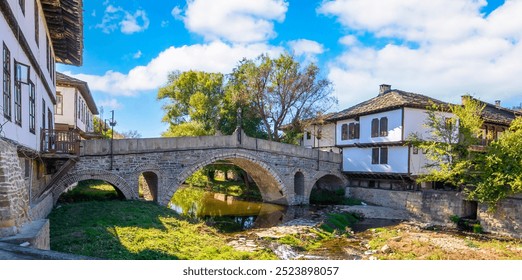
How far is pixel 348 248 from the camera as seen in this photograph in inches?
513

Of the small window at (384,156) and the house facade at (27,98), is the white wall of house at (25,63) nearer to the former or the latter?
the house facade at (27,98)

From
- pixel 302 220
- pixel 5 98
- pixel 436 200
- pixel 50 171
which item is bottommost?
pixel 302 220

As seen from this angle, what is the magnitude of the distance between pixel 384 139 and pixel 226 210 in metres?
10.5

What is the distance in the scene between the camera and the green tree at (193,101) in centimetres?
2848

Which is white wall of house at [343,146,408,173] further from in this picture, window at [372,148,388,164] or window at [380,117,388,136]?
window at [380,117,388,136]

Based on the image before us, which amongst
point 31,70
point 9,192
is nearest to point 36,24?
point 31,70

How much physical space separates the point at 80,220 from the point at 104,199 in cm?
441

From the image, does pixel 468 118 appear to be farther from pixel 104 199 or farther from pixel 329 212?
pixel 104 199

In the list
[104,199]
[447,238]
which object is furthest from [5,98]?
[447,238]

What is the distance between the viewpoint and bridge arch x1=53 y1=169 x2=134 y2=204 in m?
13.5

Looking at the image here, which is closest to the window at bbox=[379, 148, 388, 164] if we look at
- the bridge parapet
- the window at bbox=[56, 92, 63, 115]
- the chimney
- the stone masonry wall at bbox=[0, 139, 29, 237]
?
the bridge parapet

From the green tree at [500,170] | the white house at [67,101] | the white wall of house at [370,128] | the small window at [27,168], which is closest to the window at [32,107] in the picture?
the small window at [27,168]

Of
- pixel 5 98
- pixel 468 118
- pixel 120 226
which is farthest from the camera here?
pixel 468 118
